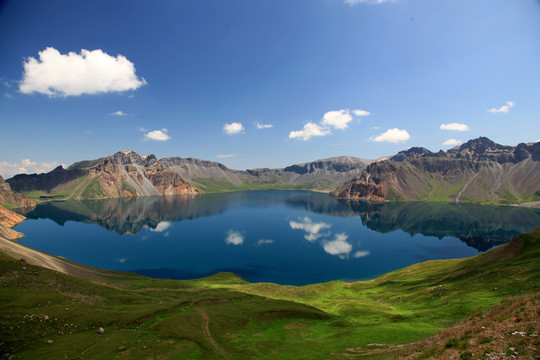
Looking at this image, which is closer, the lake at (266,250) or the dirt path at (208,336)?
the dirt path at (208,336)

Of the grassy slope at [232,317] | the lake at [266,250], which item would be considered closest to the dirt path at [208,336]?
the grassy slope at [232,317]

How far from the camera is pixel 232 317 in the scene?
156 ft

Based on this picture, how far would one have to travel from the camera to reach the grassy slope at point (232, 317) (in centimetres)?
3347

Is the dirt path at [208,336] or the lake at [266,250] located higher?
the dirt path at [208,336]

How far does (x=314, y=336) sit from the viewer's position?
41.1 m

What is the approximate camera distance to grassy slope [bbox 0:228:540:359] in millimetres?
33469

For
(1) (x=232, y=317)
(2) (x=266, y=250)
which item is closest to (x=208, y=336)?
(1) (x=232, y=317)

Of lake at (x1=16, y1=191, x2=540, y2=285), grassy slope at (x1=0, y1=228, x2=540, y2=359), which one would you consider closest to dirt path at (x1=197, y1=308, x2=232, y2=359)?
grassy slope at (x1=0, y1=228, x2=540, y2=359)

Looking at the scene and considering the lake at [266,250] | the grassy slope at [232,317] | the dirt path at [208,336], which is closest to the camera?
the grassy slope at [232,317]

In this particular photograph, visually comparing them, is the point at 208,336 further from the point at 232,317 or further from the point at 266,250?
the point at 266,250

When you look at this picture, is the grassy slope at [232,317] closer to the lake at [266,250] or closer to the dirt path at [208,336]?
the dirt path at [208,336]

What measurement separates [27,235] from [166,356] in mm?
214512

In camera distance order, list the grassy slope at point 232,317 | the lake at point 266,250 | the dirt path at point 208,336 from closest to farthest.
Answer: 1. the grassy slope at point 232,317
2. the dirt path at point 208,336
3. the lake at point 266,250

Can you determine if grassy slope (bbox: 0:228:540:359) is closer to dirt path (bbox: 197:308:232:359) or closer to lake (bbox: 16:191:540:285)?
dirt path (bbox: 197:308:232:359)
